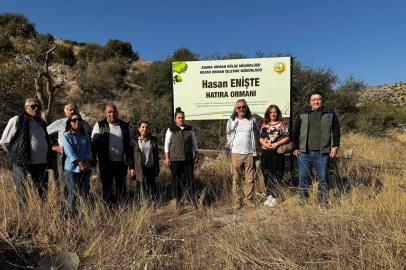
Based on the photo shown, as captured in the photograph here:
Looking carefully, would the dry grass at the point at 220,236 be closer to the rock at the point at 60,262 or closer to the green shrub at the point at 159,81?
the rock at the point at 60,262

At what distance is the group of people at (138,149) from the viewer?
372 centimetres

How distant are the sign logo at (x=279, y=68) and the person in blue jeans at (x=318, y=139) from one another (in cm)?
170

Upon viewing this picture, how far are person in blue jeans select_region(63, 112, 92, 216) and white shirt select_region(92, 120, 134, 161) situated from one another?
413mm

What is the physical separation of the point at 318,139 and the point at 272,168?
39.0 inches

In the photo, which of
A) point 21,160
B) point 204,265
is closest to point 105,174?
point 21,160

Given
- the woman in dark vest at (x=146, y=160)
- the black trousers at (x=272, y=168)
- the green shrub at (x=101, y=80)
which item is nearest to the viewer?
the woman in dark vest at (x=146, y=160)

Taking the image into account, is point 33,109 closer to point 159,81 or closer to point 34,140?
point 34,140

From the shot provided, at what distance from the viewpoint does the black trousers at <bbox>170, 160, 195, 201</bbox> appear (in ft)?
15.4

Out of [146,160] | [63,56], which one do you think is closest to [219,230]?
[146,160]

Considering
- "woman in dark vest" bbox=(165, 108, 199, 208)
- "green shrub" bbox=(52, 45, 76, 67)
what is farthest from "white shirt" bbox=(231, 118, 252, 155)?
"green shrub" bbox=(52, 45, 76, 67)

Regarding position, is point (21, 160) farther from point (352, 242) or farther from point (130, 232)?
point (352, 242)

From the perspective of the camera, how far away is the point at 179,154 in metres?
4.63

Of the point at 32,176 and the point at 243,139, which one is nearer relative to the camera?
the point at 32,176

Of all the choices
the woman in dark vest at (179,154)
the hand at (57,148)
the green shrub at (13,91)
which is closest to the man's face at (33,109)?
the hand at (57,148)
